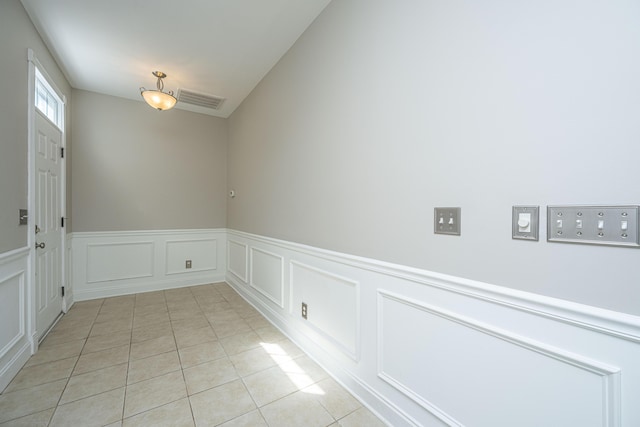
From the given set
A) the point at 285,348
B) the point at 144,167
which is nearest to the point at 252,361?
the point at 285,348

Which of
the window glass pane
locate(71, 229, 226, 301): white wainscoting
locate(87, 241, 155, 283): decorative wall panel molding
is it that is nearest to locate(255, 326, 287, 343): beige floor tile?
locate(71, 229, 226, 301): white wainscoting

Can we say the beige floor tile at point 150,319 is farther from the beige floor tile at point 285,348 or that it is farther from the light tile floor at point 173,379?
the beige floor tile at point 285,348

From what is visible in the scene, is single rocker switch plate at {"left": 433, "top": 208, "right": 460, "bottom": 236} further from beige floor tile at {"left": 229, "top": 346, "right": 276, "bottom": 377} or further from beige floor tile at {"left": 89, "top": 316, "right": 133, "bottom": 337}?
beige floor tile at {"left": 89, "top": 316, "right": 133, "bottom": 337}

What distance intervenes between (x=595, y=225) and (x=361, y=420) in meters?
1.48

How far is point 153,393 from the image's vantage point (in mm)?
1723

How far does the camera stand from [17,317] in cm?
201

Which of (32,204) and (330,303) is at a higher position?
(32,204)

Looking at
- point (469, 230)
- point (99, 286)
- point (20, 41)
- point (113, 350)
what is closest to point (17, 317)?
point (113, 350)

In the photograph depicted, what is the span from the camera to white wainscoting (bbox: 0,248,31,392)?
5.88 feet

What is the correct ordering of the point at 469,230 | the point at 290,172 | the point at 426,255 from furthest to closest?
the point at 290,172 < the point at 426,255 < the point at 469,230

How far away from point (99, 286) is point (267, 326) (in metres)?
2.59

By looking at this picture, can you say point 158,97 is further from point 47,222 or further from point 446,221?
point 446,221

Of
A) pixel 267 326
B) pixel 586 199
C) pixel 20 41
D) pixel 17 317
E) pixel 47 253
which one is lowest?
pixel 267 326

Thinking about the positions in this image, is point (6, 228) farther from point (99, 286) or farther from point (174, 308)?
point (99, 286)
